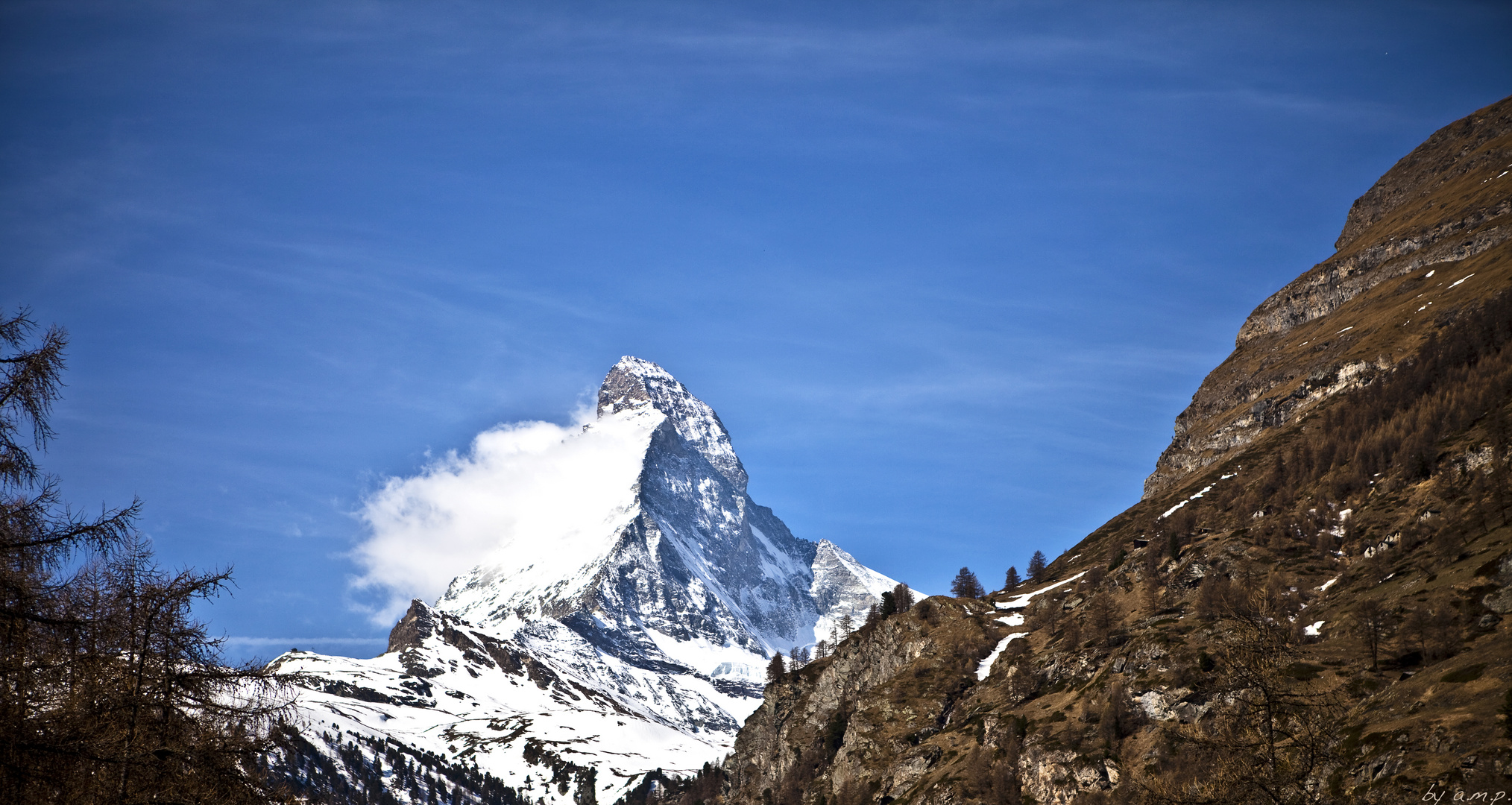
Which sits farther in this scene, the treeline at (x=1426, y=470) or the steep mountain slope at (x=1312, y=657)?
the treeline at (x=1426, y=470)

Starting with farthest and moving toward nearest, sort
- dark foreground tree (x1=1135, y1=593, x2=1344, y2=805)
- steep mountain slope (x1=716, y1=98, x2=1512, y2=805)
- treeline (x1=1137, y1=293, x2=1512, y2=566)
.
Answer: treeline (x1=1137, y1=293, x2=1512, y2=566), steep mountain slope (x1=716, y1=98, x2=1512, y2=805), dark foreground tree (x1=1135, y1=593, x2=1344, y2=805)

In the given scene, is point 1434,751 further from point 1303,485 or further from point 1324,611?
point 1303,485

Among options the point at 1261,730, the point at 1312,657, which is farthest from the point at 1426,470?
the point at 1261,730

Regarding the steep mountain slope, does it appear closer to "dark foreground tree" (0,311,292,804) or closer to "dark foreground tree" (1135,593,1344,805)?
"dark foreground tree" (1135,593,1344,805)

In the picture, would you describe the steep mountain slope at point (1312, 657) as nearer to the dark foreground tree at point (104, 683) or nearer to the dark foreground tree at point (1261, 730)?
the dark foreground tree at point (1261, 730)

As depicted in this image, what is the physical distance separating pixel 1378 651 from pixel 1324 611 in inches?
1028

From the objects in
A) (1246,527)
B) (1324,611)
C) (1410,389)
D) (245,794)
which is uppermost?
(1410,389)

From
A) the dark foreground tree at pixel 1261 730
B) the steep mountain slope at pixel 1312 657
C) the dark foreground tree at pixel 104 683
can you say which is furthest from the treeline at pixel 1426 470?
the dark foreground tree at pixel 104 683

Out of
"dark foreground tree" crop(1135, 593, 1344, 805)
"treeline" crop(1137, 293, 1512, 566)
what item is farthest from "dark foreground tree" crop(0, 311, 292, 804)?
"treeline" crop(1137, 293, 1512, 566)

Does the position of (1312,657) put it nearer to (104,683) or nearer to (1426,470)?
(1426,470)

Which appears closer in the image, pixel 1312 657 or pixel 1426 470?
pixel 1312 657

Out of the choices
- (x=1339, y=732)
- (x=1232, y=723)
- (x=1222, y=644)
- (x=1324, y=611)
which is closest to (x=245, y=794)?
(x=1232, y=723)

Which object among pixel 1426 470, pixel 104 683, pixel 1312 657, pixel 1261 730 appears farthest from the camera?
pixel 1426 470

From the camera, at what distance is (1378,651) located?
115 meters
